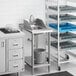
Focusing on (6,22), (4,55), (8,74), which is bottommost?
(8,74)

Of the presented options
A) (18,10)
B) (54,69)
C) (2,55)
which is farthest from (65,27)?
(2,55)

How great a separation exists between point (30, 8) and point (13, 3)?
401mm

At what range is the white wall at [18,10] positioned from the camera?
182 inches

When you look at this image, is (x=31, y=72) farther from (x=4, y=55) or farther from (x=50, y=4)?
(x=50, y=4)

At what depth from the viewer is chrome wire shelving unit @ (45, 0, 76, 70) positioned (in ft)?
14.5

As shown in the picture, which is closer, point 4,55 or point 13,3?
point 4,55

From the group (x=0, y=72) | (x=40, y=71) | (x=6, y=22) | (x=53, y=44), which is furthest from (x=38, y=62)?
(x=6, y=22)

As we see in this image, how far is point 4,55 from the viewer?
3.87 m

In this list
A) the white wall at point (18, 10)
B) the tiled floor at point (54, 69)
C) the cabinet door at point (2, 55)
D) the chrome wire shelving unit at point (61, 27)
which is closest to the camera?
the cabinet door at point (2, 55)

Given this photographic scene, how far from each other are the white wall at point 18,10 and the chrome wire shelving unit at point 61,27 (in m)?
0.20

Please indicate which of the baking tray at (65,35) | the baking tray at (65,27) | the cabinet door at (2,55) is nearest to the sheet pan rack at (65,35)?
the baking tray at (65,35)

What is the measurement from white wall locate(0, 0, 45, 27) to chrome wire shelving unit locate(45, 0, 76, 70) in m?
0.20

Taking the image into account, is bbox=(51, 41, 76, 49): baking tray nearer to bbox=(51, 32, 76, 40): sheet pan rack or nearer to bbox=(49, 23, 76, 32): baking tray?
bbox=(51, 32, 76, 40): sheet pan rack

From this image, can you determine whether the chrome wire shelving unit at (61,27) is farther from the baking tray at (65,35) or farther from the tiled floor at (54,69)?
the tiled floor at (54,69)
